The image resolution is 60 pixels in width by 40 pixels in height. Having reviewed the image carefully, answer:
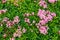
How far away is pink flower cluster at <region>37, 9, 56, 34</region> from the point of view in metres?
6.32

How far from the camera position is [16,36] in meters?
6.20

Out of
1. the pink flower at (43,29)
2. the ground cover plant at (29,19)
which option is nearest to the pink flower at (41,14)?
the ground cover plant at (29,19)

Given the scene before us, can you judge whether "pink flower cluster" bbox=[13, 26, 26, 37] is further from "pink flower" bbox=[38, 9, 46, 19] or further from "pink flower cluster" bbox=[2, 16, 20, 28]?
"pink flower" bbox=[38, 9, 46, 19]

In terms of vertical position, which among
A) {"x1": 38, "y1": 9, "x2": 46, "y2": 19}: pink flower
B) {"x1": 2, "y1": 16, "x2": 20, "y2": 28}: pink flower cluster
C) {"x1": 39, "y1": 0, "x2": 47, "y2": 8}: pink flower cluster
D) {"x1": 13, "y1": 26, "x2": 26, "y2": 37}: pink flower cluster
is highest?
{"x1": 39, "y1": 0, "x2": 47, "y2": 8}: pink flower cluster

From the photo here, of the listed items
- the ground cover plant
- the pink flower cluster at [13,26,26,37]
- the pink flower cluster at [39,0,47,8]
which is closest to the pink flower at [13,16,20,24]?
the ground cover plant

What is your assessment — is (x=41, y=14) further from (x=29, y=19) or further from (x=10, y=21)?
(x=10, y=21)

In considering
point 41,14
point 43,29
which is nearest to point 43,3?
point 41,14

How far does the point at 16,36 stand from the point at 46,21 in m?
1.03

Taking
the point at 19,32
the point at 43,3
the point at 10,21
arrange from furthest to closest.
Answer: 1. the point at 43,3
2. the point at 10,21
3. the point at 19,32

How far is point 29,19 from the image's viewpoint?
6590 millimetres

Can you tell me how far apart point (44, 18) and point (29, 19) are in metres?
0.46

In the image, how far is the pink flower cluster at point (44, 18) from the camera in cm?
632

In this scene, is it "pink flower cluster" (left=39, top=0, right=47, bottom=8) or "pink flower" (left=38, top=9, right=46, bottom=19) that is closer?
"pink flower" (left=38, top=9, right=46, bottom=19)

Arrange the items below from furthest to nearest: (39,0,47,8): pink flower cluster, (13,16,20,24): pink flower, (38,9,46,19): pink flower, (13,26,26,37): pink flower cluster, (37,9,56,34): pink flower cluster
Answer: (39,0,47,8): pink flower cluster < (38,9,46,19): pink flower < (13,16,20,24): pink flower < (37,9,56,34): pink flower cluster < (13,26,26,37): pink flower cluster
